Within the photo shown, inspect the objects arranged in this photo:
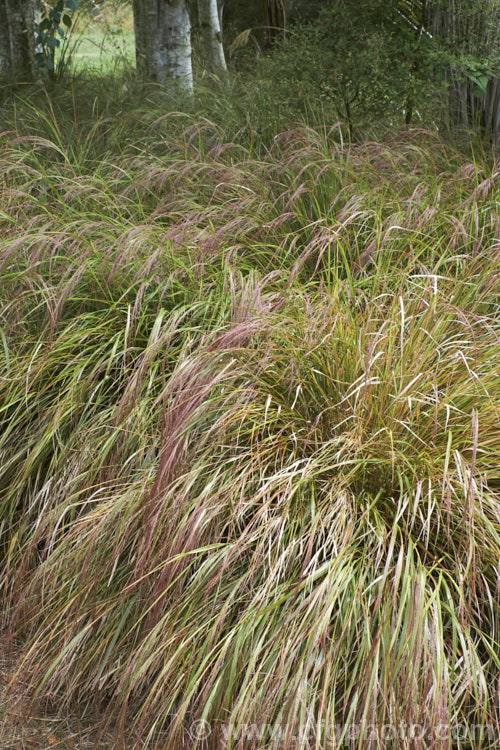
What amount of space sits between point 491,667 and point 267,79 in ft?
15.1

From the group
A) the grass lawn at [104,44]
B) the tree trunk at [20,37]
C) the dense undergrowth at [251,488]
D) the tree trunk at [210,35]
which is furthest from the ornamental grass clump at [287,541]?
the tree trunk at [210,35]

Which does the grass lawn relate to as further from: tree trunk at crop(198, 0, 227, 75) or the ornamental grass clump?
the ornamental grass clump

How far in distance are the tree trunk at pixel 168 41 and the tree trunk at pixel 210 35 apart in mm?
2256

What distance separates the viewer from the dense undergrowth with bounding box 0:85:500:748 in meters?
1.63

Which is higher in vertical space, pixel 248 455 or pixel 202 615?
pixel 248 455

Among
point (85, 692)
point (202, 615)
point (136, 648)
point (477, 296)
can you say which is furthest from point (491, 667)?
point (477, 296)

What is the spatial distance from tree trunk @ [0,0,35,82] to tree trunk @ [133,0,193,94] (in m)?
1.37

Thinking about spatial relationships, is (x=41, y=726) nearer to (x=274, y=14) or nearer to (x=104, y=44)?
(x=274, y=14)

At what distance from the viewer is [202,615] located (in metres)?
1.77

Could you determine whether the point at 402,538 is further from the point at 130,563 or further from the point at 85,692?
the point at 85,692

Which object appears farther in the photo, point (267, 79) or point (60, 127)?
point (267, 79)

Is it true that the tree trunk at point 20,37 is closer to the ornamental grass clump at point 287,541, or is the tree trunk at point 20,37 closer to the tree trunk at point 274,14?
the tree trunk at point 274,14

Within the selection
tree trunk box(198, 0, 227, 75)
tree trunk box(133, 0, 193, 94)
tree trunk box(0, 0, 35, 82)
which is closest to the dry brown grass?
tree trunk box(133, 0, 193, 94)

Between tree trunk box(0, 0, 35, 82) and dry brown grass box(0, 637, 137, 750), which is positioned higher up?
tree trunk box(0, 0, 35, 82)
